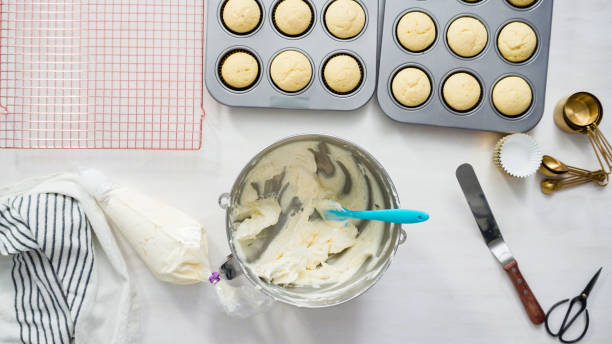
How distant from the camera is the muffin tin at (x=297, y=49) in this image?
963mm

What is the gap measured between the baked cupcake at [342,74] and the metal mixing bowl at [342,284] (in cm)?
18

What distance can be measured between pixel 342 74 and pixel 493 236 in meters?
0.56

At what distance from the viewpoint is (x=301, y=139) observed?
0.84m

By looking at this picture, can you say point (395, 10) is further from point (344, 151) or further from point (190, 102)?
point (190, 102)

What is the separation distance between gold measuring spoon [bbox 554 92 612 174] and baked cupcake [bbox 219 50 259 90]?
2.52ft

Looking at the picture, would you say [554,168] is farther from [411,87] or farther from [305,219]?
[305,219]

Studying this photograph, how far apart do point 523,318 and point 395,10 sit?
2.77 feet

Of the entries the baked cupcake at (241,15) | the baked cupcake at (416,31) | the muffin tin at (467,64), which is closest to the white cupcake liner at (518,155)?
the muffin tin at (467,64)

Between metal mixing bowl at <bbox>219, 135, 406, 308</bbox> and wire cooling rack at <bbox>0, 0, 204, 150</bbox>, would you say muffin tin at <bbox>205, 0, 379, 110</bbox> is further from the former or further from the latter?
metal mixing bowl at <bbox>219, 135, 406, 308</bbox>

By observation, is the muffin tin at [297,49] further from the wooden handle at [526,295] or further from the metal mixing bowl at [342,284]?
the wooden handle at [526,295]

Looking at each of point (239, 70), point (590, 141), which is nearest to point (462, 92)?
point (590, 141)

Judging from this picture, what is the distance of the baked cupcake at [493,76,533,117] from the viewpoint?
0.98 meters

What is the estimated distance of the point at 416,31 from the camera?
985 mm

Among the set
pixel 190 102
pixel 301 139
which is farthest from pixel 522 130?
pixel 190 102
